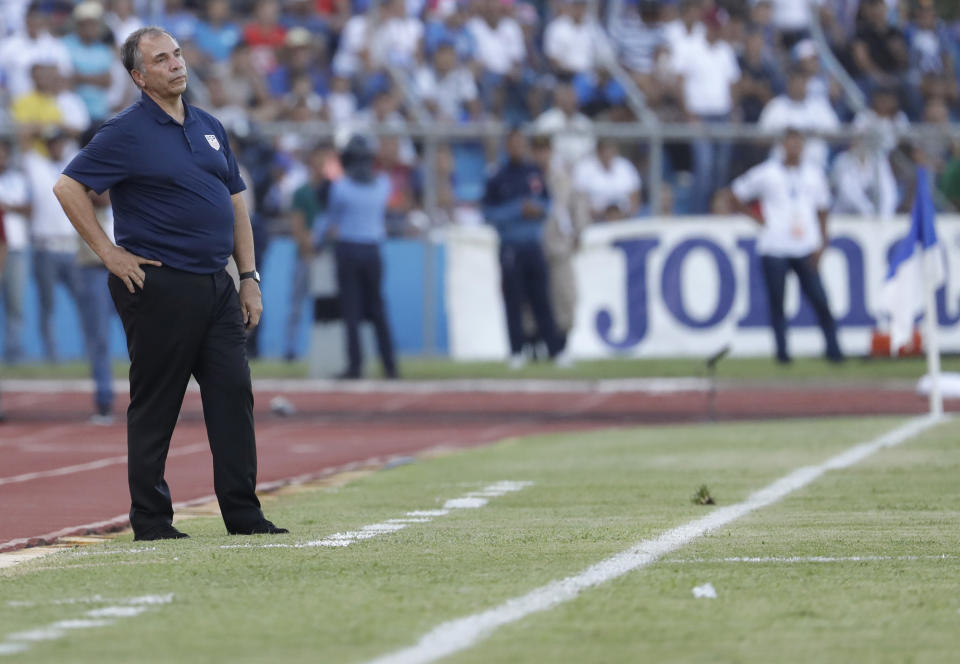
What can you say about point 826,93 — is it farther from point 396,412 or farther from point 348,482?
point 348,482

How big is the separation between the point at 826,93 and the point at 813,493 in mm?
15378

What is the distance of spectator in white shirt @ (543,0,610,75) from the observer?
2467 cm

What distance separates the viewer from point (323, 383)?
19891mm

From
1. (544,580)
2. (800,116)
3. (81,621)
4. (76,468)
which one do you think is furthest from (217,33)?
(81,621)

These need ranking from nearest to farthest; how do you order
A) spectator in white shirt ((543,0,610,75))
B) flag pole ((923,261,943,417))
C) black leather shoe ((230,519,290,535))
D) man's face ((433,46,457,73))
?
black leather shoe ((230,519,290,535))
flag pole ((923,261,943,417))
man's face ((433,46,457,73))
spectator in white shirt ((543,0,610,75))

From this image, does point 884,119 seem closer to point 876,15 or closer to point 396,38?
point 876,15

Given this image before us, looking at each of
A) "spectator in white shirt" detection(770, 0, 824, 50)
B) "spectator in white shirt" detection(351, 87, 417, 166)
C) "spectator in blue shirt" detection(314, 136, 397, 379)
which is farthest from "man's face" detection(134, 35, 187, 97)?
"spectator in white shirt" detection(770, 0, 824, 50)

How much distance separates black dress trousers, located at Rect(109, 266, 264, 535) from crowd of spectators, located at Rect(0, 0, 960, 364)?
1154cm

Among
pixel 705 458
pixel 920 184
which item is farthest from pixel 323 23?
pixel 705 458

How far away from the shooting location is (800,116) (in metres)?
22.5

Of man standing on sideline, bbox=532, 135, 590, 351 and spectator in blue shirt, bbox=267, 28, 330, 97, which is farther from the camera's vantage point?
spectator in blue shirt, bbox=267, 28, 330, 97

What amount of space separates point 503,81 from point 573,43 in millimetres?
1095

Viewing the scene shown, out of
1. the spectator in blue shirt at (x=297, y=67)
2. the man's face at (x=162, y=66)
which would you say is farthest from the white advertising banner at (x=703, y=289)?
the man's face at (x=162, y=66)

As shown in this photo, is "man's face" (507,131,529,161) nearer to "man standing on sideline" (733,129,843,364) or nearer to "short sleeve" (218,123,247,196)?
"man standing on sideline" (733,129,843,364)
